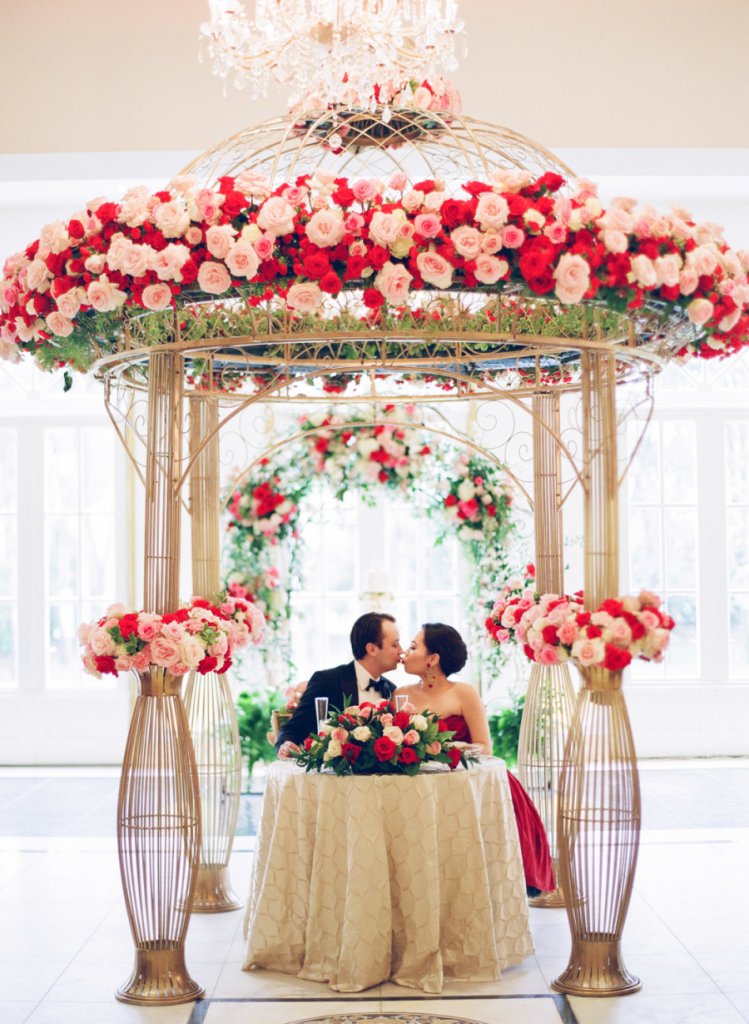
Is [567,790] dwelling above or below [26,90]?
below

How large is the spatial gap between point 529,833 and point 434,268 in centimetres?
307

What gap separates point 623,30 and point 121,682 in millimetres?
6721

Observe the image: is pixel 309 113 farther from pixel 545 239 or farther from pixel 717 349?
pixel 717 349

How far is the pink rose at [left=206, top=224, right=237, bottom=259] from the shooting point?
441 cm

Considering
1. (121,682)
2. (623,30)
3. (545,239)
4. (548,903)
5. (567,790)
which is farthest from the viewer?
(121,682)

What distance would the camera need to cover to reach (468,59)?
7293mm

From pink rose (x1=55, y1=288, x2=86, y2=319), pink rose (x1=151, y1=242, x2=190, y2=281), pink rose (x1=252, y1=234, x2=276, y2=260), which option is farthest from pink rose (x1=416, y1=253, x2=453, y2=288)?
pink rose (x1=55, y1=288, x2=86, y2=319)

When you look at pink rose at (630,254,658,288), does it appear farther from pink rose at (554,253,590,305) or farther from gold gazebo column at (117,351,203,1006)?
→ gold gazebo column at (117,351,203,1006)

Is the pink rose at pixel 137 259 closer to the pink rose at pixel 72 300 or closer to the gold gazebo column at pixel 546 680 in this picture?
the pink rose at pixel 72 300

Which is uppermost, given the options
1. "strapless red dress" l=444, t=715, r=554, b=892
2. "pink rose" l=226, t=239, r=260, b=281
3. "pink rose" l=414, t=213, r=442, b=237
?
Answer: "pink rose" l=414, t=213, r=442, b=237

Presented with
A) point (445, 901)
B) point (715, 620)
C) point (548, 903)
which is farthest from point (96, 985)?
point (715, 620)

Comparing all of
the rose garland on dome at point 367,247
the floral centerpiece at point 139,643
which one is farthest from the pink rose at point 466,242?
the floral centerpiece at point 139,643

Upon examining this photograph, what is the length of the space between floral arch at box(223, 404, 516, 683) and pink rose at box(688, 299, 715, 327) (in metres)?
5.11

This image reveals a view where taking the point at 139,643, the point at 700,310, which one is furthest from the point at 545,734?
the point at 700,310
